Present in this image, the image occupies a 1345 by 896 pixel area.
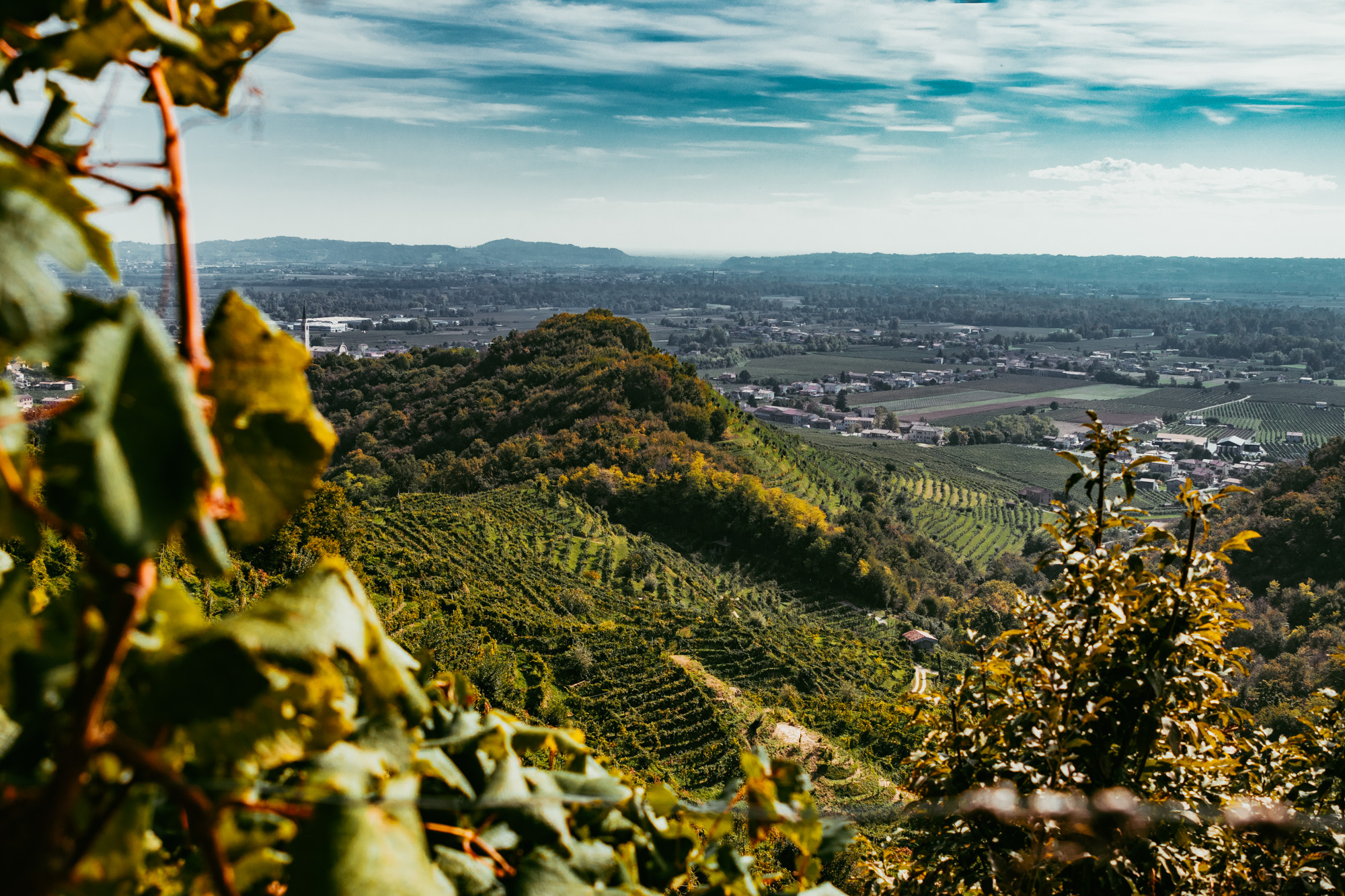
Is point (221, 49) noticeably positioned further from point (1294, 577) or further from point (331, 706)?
point (1294, 577)

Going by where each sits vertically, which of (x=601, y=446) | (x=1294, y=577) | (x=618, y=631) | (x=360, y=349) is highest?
(x=360, y=349)

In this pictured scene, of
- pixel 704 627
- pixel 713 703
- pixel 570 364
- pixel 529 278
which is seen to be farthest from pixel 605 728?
pixel 529 278

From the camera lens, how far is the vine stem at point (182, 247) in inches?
30.9

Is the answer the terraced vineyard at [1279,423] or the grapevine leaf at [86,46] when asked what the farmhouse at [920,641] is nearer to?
the grapevine leaf at [86,46]

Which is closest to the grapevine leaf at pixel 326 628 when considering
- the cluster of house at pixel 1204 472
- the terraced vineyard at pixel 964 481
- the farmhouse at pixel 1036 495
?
the terraced vineyard at pixel 964 481

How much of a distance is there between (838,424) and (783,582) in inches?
2269

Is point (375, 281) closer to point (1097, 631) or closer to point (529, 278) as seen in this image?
point (529, 278)

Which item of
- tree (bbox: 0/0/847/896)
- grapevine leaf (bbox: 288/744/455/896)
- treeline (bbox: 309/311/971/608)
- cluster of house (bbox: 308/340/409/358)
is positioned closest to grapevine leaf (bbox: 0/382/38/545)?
tree (bbox: 0/0/847/896)

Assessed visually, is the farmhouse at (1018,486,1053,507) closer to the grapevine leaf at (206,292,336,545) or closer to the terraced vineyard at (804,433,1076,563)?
the terraced vineyard at (804,433,1076,563)

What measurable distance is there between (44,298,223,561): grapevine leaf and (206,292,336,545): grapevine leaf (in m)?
0.09

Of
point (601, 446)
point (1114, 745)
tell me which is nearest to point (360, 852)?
point (1114, 745)

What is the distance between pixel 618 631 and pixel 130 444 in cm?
2785

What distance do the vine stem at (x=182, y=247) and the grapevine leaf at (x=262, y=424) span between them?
1 centimetres

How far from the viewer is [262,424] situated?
76cm
